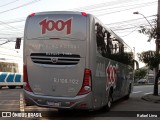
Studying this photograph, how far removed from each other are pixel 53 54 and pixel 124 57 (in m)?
8.30

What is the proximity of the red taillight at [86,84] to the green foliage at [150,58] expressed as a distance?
1550cm

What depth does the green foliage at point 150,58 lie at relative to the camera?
88.3 ft

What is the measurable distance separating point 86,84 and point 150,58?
1563cm

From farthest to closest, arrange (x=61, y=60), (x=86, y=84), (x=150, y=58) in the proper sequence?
→ (x=150, y=58)
(x=61, y=60)
(x=86, y=84)

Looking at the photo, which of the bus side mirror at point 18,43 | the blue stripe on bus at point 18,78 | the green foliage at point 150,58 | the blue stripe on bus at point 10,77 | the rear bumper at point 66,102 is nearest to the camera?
the rear bumper at point 66,102

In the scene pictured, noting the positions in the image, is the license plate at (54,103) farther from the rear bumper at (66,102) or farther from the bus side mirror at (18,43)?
the bus side mirror at (18,43)

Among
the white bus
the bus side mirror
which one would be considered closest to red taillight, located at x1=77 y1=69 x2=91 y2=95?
the white bus

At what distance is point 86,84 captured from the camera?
12195 millimetres

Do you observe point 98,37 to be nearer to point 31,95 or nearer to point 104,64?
point 104,64

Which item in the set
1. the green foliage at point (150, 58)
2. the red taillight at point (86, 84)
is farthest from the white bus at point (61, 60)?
the green foliage at point (150, 58)

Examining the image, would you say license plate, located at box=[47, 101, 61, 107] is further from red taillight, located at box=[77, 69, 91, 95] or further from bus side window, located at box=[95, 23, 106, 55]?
bus side window, located at box=[95, 23, 106, 55]

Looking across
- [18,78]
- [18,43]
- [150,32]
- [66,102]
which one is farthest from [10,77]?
[66,102]

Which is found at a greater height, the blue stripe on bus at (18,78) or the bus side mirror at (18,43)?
the bus side mirror at (18,43)

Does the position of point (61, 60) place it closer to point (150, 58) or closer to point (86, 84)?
point (86, 84)
